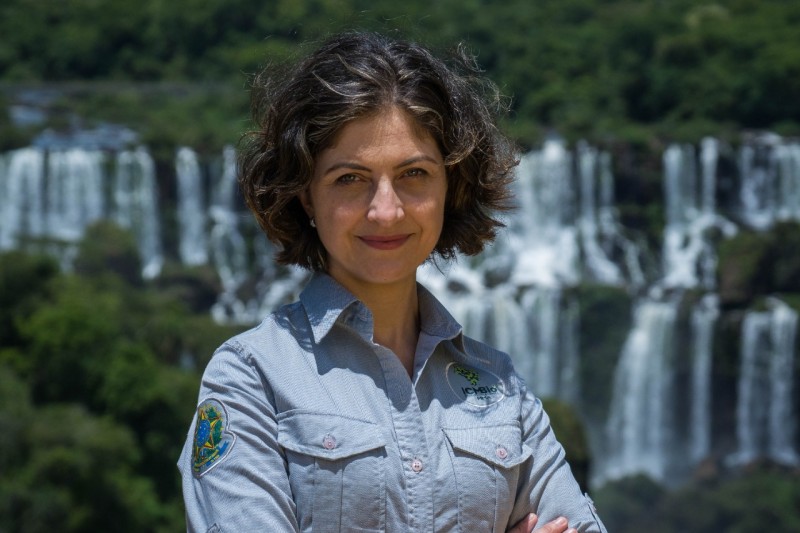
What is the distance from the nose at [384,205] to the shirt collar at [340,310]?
0.12 meters

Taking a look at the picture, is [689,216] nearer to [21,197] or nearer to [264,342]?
[21,197]

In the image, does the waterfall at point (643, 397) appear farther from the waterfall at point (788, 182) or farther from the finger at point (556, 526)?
the finger at point (556, 526)

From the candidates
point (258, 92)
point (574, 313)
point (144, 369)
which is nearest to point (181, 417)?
point (144, 369)

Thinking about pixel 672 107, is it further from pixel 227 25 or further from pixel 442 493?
pixel 442 493

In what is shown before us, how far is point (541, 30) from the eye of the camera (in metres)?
36.9

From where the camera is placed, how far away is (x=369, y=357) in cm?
211

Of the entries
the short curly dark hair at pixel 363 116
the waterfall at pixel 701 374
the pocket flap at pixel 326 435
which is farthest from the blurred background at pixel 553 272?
the pocket flap at pixel 326 435

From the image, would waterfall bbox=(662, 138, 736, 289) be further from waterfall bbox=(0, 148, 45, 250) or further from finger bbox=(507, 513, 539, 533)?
finger bbox=(507, 513, 539, 533)

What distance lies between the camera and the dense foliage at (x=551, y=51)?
31484mm

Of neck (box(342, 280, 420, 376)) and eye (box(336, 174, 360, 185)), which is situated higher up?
eye (box(336, 174, 360, 185))

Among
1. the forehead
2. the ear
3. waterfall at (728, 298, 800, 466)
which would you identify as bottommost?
waterfall at (728, 298, 800, 466)

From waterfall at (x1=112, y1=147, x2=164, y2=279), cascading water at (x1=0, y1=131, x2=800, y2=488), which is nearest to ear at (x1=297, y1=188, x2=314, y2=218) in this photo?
cascading water at (x1=0, y1=131, x2=800, y2=488)

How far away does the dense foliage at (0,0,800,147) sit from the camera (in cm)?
3148

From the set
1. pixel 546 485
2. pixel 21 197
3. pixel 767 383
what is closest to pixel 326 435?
pixel 546 485
